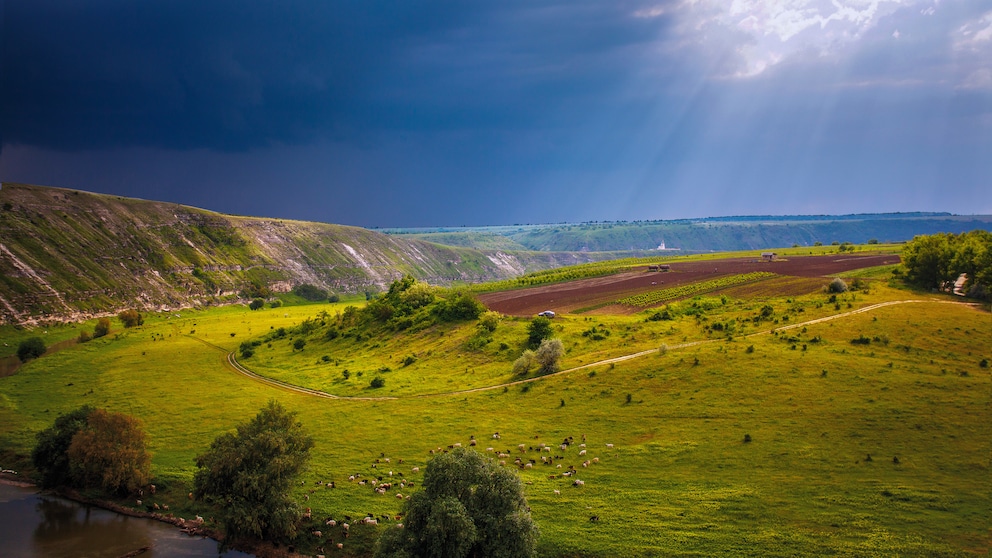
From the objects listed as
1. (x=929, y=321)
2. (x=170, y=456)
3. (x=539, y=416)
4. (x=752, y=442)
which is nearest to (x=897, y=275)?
(x=929, y=321)

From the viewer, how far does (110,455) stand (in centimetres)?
5284

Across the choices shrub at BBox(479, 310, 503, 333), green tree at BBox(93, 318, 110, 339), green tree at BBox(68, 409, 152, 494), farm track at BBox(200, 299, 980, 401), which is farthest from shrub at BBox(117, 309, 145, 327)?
green tree at BBox(68, 409, 152, 494)

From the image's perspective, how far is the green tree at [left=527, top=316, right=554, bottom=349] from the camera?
85113mm

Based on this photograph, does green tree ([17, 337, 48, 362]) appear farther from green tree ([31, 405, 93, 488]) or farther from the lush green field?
green tree ([31, 405, 93, 488])

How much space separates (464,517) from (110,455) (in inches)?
1500

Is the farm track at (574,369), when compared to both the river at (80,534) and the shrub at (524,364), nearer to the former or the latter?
the shrub at (524,364)

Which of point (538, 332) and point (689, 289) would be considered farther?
point (689, 289)

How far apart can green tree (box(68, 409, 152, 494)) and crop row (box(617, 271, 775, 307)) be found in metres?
86.9

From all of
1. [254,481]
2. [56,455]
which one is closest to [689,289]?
[254,481]

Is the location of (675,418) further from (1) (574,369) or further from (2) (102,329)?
(2) (102,329)

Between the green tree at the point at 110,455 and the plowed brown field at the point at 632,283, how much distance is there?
70521 mm

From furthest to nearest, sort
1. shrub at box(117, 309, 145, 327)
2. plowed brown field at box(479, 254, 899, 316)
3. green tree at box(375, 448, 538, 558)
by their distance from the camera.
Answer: shrub at box(117, 309, 145, 327), plowed brown field at box(479, 254, 899, 316), green tree at box(375, 448, 538, 558)

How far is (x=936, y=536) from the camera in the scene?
37.4 m

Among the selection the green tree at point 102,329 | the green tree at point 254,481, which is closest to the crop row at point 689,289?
the green tree at point 254,481
